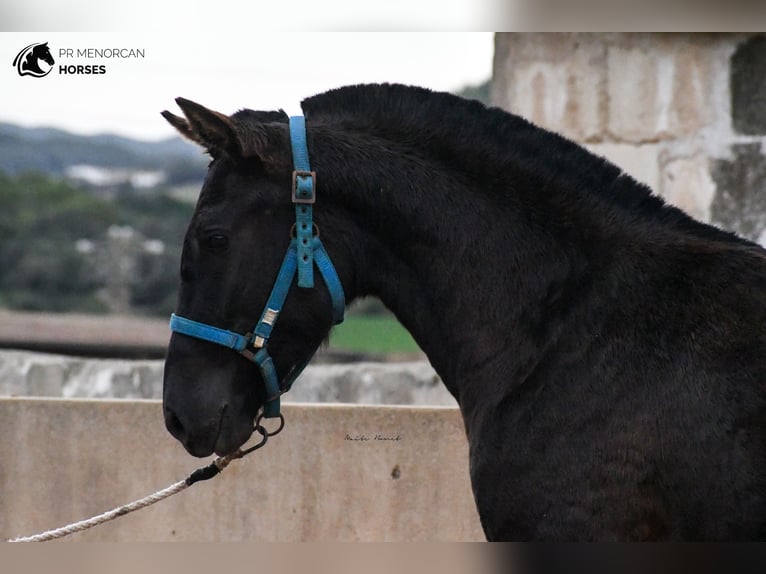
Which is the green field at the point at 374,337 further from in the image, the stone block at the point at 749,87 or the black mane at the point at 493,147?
the black mane at the point at 493,147

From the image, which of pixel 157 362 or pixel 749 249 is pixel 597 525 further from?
pixel 157 362

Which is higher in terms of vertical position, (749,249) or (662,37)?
(662,37)

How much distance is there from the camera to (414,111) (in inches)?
111

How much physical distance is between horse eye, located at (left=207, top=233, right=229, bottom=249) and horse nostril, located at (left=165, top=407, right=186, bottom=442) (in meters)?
0.43

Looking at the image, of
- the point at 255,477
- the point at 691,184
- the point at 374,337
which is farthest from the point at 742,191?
the point at 374,337

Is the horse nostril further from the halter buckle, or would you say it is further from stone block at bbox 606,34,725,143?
stone block at bbox 606,34,725,143

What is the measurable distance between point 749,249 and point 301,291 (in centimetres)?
109

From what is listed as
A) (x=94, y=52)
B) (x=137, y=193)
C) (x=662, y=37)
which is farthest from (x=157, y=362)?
(x=137, y=193)

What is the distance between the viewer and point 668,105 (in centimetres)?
446

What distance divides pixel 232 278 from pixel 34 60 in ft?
4.79

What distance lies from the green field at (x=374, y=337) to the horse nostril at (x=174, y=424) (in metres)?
4.04

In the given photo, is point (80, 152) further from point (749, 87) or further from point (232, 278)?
point (232, 278)

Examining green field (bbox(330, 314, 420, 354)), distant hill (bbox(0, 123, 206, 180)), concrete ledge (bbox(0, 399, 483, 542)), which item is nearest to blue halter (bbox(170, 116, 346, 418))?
concrete ledge (bbox(0, 399, 483, 542))

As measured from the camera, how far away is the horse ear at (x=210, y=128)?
2613 mm
